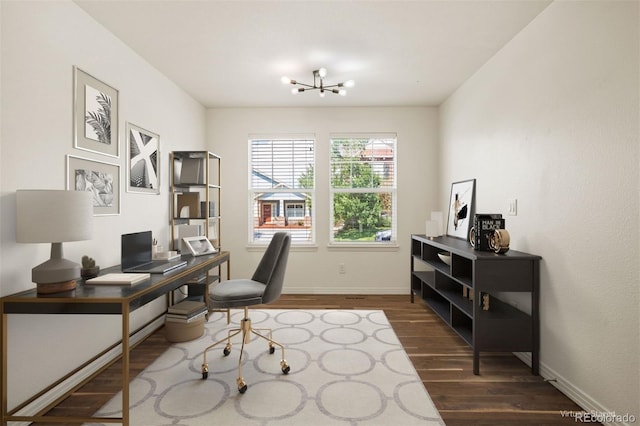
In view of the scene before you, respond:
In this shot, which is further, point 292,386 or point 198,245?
point 198,245

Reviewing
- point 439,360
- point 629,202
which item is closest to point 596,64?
point 629,202

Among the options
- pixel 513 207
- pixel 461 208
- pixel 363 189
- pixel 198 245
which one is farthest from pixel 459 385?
pixel 363 189

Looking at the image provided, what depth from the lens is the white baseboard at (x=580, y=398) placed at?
168cm

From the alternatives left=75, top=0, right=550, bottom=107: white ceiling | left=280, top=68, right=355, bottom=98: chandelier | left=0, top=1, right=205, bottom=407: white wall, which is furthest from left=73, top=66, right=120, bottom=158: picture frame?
left=280, top=68, right=355, bottom=98: chandelier

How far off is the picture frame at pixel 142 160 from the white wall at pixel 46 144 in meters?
0.09

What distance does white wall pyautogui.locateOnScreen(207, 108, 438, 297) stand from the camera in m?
4.33

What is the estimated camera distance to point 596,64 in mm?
1779

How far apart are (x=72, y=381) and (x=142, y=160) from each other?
6.04ft

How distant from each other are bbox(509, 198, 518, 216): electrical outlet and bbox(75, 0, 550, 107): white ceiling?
1365 mm

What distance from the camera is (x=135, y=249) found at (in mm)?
2439

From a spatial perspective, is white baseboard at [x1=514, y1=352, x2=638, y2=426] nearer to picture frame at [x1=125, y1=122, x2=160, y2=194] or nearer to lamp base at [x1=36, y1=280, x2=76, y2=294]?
lamp base at [x1=36, y1=280, x2=76, y2=294]

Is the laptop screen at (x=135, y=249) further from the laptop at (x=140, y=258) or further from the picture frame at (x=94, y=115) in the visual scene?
the picture frame at (x=94, y=115)

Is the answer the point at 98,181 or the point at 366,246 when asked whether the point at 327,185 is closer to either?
the point at 366,246

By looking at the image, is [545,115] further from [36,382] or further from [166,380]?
[36,382]
